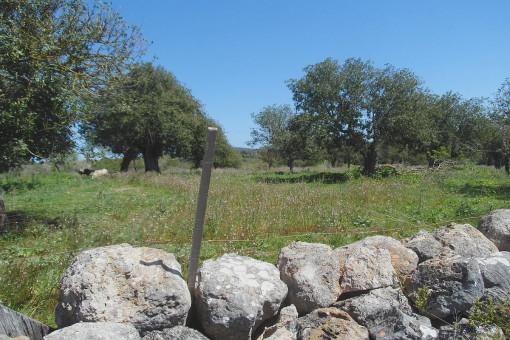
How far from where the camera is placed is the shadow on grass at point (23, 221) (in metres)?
7.71

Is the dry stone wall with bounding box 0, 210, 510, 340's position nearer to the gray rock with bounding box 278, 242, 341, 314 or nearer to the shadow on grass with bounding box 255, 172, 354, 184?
the gray rock with bounding box 278, 242, 341, 314

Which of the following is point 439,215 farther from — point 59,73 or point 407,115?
point 407,115

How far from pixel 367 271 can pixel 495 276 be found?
5.36 ft

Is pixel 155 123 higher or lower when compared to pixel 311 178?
higher

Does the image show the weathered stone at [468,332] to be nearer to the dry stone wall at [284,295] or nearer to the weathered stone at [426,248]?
the dry stone wall at [284,295]

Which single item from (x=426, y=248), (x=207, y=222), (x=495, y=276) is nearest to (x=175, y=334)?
(x=426, y=248)

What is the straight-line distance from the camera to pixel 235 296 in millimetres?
3688

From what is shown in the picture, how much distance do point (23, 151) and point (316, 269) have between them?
21.5 ft

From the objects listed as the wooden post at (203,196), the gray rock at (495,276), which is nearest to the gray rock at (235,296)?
the wooden post at (203,196)

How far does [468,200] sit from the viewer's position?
11930 mm

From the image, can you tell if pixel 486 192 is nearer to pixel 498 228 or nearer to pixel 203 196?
pixel 498 228

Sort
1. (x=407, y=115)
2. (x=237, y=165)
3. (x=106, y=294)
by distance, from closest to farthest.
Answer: (x=106, y=294) < (x=407, y=115) < (x=237, y=165)

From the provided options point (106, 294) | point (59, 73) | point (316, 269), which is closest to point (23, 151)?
point (59, 73)

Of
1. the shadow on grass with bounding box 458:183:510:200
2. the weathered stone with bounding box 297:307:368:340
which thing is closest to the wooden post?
the weathered stone with bounding box 297:307:368:340
